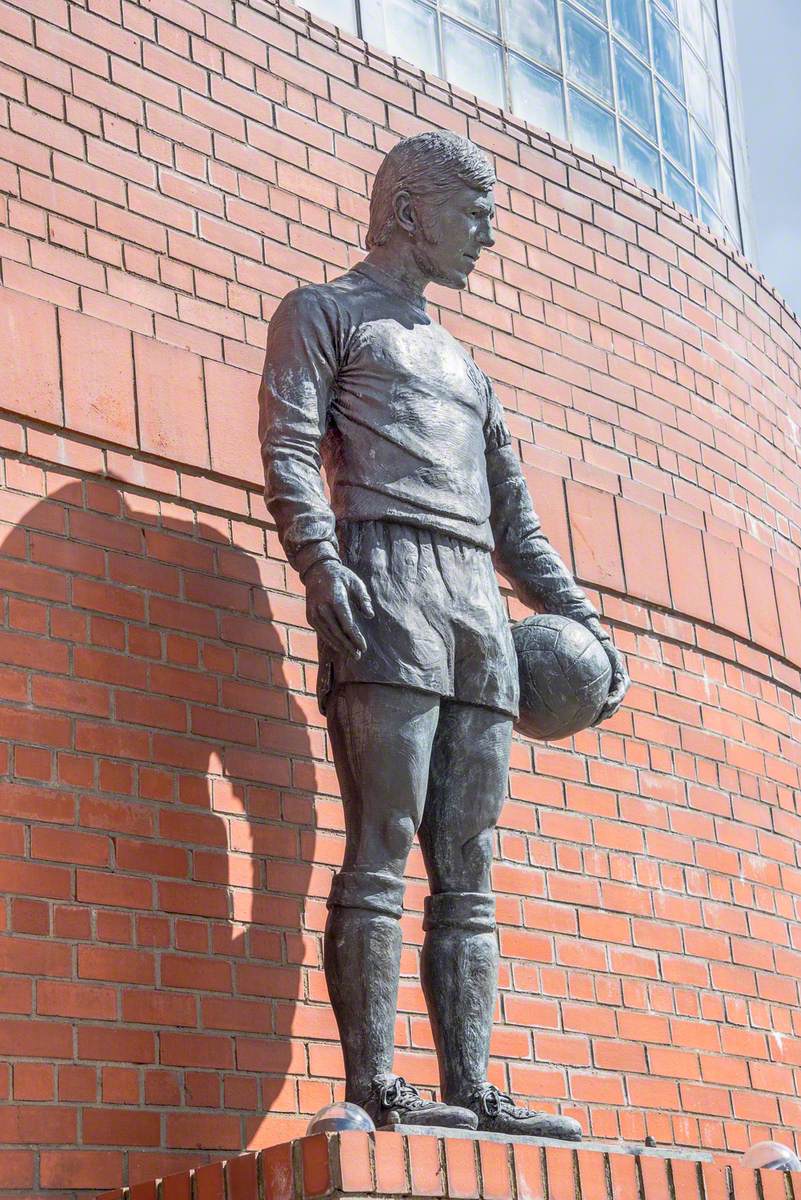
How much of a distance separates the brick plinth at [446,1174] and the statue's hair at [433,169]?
2.20m

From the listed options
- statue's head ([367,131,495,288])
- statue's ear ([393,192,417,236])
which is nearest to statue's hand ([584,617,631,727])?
statue's head ([367,131,495,288])

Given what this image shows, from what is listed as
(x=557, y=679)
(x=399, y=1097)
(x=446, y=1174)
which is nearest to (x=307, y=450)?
(x=557, y=679)

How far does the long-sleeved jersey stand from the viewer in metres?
4.84

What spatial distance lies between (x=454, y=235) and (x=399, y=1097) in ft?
6.63

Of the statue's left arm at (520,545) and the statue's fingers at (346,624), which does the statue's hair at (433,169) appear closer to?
the statue's left arm at (520,545)

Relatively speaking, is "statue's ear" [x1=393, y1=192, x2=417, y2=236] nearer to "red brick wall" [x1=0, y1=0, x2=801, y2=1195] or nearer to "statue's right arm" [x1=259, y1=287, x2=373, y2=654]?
"statue's right arm" [x1=259, y1=287, x2=373, y2=654]

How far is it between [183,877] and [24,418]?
1186mm

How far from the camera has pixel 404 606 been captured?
4.80 m

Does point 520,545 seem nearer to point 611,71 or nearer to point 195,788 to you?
point 195,788

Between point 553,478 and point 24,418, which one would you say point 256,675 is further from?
point 553,478

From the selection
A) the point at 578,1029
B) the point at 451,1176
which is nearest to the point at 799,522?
the point at 578,1029

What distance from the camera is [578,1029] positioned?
244 inches

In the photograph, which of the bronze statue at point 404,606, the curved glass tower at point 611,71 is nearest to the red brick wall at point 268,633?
the curved glass tower at point 611,71

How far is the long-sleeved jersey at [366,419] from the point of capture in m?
4.84
